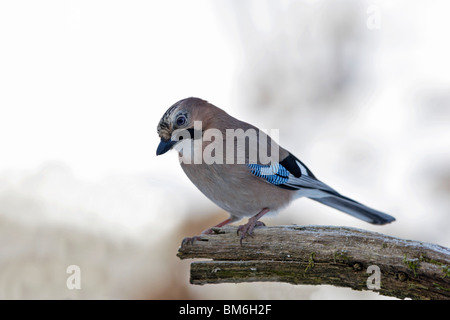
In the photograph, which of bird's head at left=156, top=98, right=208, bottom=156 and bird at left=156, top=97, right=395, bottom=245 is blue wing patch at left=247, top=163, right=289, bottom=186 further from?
bird's head at left=156, top=98, right=208, bottom=156

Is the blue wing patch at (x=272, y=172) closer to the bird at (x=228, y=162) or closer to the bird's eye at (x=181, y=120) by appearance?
the bird at (x=228, y=162)

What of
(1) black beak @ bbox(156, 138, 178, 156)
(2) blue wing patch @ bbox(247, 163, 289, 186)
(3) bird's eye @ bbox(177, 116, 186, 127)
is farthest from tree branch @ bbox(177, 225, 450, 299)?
(3) bird's eye @ bbox(177, 116, 186, 127)

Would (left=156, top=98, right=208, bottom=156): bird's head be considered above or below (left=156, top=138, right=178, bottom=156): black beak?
above

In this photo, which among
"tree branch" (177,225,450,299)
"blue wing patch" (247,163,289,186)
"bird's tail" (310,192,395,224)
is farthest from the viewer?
"bird's tail" (310,192,395,224)

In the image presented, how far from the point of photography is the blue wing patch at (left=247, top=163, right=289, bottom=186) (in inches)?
169

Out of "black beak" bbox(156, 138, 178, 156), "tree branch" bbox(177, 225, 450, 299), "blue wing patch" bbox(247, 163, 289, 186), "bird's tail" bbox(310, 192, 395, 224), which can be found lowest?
"tree branch" bbox(177, 225, 450, 299)

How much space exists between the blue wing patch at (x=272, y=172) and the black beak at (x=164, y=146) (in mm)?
657

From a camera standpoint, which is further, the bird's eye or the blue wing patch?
the blue wing patch

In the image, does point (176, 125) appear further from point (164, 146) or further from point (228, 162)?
point (228, 162)

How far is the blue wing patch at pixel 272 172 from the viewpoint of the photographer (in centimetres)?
428

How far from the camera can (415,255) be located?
11.0 ft

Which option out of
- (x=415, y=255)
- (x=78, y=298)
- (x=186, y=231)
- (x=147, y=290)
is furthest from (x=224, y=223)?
(x=415, y=255)

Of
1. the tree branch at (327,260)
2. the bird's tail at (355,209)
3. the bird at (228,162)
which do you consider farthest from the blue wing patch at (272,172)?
the tree branch at (327,260)

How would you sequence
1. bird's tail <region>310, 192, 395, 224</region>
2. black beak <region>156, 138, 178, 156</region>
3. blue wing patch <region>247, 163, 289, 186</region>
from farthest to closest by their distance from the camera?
bird's tail <region>310, 192, 395, 224</region> < blue wing patch <region>247, 163, 289, 186</region> < black beak <region>156, 138, 178, 156</region>
